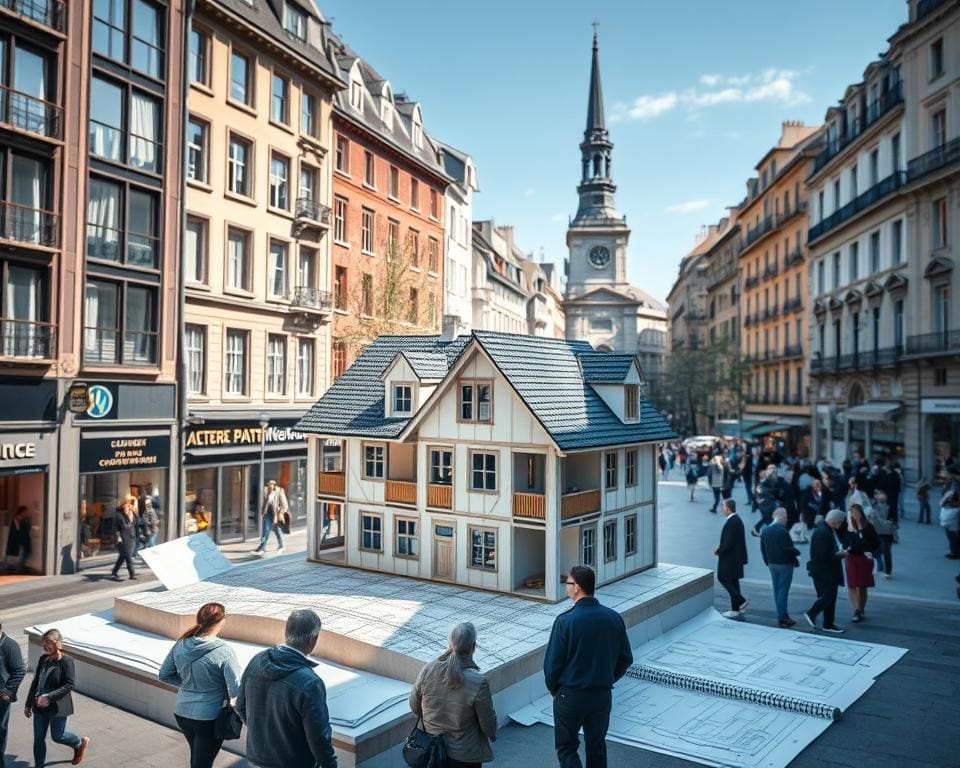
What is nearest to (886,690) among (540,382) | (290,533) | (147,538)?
(540,382)

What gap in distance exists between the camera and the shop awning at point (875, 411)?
3506 cm

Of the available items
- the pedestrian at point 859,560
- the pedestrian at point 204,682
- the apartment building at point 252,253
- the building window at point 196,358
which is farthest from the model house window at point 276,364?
the pedestrian at point 204,682

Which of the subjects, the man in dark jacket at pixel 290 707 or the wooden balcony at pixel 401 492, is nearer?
the man in dark jacket at pixel 290 707

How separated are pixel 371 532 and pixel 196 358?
1131cm

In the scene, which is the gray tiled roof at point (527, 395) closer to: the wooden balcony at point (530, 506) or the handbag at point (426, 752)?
the wooden balcony at point (530, 506)

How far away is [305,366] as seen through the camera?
29.3m

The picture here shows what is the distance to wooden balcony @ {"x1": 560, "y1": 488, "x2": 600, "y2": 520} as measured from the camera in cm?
1383

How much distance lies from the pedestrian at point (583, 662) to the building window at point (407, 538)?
833cm

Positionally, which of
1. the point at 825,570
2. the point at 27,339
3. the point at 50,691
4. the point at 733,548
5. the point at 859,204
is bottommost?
the point at 50,691

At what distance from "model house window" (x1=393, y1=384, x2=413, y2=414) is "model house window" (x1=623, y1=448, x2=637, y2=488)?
4.56m

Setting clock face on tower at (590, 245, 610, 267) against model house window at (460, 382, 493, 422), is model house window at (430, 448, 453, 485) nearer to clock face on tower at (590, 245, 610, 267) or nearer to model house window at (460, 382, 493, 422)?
model house window at (460, 382, 493, 422)

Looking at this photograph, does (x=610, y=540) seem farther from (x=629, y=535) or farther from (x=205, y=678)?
(x=205, y=678)

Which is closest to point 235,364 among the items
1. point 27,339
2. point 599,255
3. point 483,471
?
point 27,339

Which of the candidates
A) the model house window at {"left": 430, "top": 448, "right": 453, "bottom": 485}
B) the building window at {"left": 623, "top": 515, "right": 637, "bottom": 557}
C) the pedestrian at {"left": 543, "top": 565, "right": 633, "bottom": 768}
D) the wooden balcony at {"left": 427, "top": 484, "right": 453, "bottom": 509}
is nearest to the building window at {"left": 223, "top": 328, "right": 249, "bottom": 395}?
the model house window at {"left": 430, "top": 448, "right": 453, "bottom": 485}
